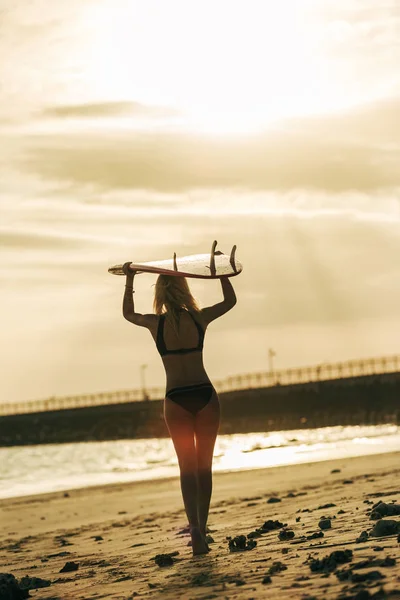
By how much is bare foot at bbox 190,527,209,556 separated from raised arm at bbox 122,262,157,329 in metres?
1.64

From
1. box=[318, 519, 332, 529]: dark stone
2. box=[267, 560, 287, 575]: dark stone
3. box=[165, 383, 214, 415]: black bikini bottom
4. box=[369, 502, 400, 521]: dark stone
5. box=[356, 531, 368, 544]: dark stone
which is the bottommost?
box=[267, 560, 287, 575]: dark stone

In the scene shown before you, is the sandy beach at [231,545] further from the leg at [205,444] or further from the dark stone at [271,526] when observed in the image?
the leg at [205,444]

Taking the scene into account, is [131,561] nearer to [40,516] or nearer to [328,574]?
[328,574]

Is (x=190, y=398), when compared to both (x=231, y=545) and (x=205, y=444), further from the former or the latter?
(x=231, y=545)

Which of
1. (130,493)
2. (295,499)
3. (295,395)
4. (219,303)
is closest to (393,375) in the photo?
(295,395)

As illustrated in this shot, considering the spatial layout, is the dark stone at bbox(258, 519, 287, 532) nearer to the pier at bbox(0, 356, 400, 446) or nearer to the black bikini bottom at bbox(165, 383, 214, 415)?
the black bikini bottom at bbox(165, 383, 214, 415)

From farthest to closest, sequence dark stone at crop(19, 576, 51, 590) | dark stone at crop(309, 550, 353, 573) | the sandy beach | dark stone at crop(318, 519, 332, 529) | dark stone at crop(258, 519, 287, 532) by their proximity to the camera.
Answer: dark stone at crop(258, 519, 287, 532), dark stone at crop(318, 519, 332, 529), dark stone at crop(19, 576, 51, 590), dark stone at crop(309, 550, 353, 573), the sandy beach

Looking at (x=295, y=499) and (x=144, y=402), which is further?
(x=144, y=402)

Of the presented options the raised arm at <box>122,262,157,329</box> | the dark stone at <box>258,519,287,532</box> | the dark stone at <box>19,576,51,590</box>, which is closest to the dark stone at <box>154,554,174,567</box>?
the dark stone at <box>19,576,51,590</box>

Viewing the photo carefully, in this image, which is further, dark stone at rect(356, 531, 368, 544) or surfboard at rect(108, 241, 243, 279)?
surfboard at rect(108, 241, 243, 279)

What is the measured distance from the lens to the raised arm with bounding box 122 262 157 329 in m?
8.16

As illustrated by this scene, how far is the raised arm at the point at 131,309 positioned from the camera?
8156mm

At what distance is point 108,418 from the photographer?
122938 millimetres

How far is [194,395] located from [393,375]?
288 feet
